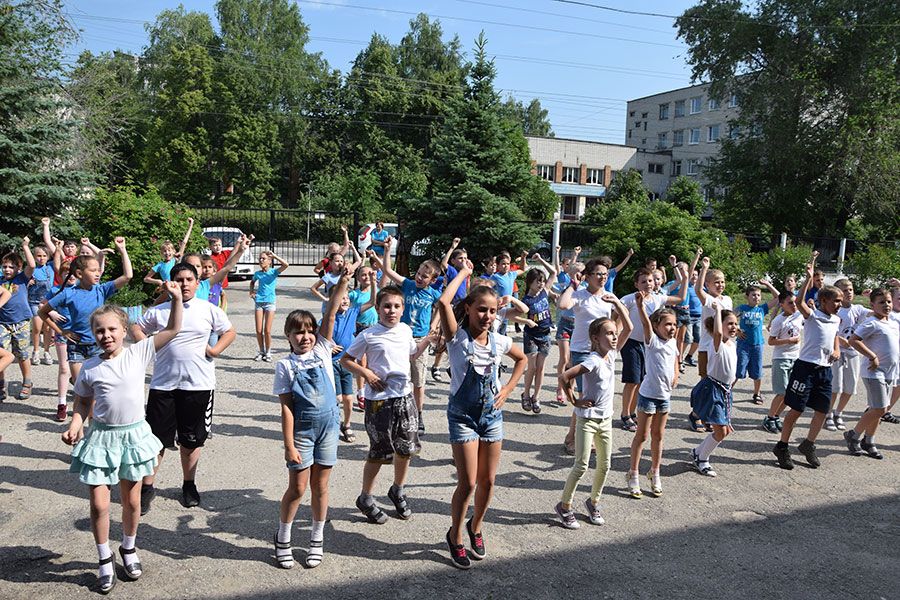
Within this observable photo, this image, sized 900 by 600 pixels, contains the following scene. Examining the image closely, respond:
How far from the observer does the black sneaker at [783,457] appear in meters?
6.55

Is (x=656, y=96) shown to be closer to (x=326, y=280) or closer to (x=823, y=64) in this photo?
(x=823, y=64)

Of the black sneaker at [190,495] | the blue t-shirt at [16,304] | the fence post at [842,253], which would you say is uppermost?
the fence post at [842,253]

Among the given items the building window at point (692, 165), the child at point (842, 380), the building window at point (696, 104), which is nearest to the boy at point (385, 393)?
the child at point (842, 380)

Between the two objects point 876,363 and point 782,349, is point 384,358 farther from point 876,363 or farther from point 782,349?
point 782,349

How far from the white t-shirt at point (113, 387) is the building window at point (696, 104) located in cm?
6595

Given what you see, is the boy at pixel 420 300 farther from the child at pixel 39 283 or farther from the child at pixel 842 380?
the child at pixel 39 283

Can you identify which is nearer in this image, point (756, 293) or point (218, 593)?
point (218, 593)

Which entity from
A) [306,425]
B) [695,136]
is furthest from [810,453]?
[695,136]

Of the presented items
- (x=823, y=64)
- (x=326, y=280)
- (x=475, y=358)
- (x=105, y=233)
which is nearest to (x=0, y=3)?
(x=105, y=233)

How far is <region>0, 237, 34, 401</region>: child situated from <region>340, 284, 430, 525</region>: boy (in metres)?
5.17

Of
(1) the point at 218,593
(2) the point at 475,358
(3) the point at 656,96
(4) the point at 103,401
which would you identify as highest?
(3) the point at 656,96

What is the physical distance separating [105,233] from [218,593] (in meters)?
12.5

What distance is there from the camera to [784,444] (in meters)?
6.61

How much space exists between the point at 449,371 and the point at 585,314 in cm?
273
